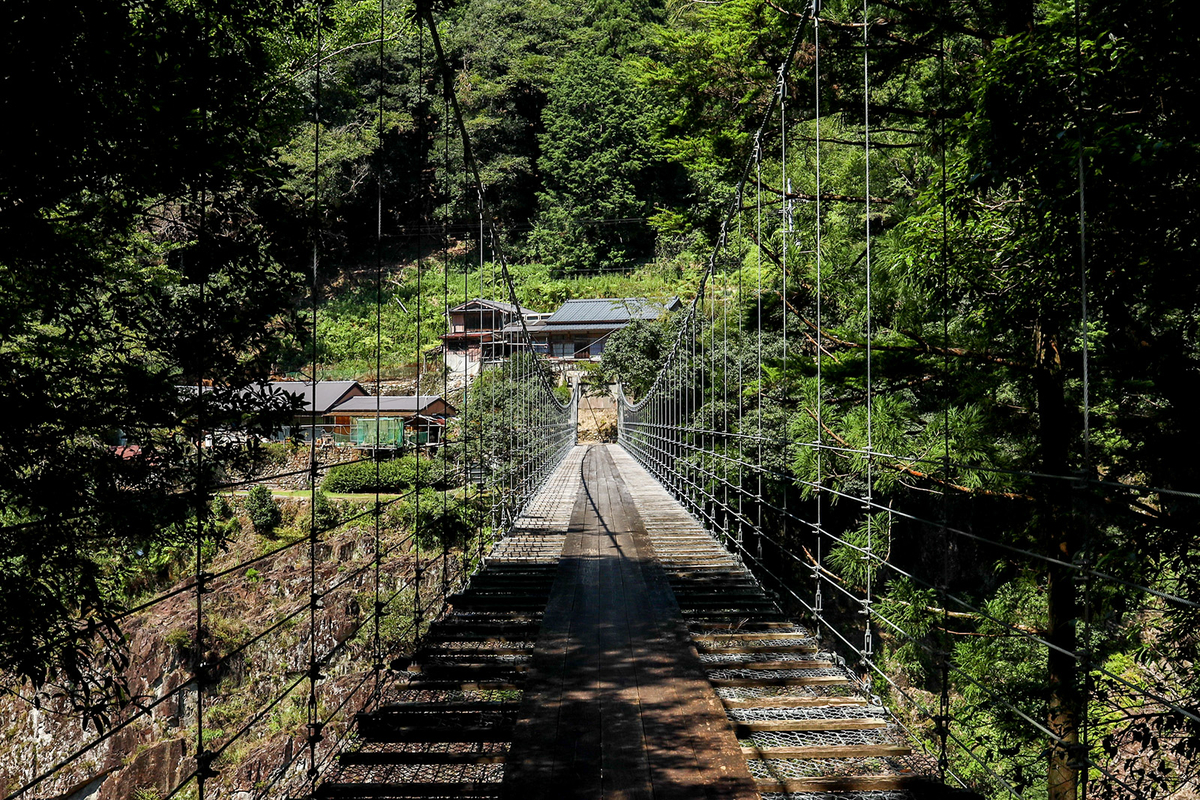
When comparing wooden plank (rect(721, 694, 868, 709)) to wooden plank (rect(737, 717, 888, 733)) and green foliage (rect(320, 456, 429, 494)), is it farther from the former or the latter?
green foliage (rect(320, 456, 429, 494))

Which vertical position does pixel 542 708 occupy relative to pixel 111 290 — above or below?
below

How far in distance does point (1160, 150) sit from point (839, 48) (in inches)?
156

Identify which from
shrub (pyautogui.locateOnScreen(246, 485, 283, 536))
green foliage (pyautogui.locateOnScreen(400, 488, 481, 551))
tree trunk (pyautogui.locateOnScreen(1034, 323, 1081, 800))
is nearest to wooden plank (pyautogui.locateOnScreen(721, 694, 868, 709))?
tree trunk (pyautogui.locateOnScreen(1034, 323, 1081, 800))

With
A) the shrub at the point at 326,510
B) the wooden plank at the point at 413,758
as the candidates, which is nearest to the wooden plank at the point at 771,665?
the wooden plank at the point at 413,758

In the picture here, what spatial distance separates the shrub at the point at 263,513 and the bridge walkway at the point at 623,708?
36.4 ft

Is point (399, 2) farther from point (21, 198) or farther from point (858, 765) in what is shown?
point (858, 765)

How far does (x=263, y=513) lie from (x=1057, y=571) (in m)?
13.4

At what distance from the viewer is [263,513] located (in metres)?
14.0

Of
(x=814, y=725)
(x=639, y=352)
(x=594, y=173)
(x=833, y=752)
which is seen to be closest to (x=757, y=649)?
(x=814, y=725)

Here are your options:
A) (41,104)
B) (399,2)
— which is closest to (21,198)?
(41,104)

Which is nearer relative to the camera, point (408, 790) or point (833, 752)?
point (408, 790)

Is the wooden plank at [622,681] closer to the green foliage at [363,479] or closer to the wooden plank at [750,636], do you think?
the wooden plank at [750,636]

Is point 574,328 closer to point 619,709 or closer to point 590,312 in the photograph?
point 590,312

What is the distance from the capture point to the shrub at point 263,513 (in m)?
13.8
